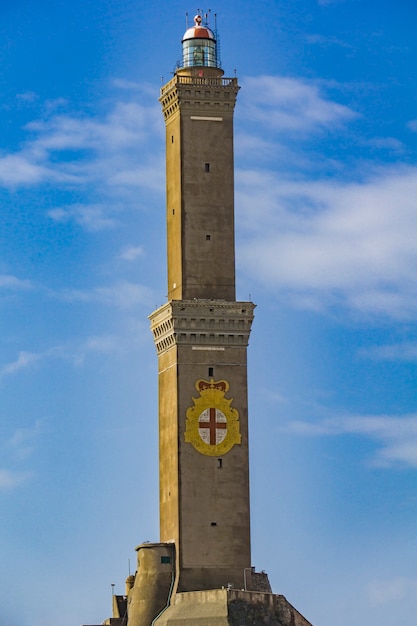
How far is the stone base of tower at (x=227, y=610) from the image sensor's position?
116m

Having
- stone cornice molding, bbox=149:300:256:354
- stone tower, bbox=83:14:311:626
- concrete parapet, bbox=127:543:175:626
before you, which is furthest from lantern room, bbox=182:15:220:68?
concrete parapet, bbox=127:543:175:626

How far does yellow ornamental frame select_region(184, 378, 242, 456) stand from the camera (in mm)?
120750

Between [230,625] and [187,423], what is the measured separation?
12.1 m

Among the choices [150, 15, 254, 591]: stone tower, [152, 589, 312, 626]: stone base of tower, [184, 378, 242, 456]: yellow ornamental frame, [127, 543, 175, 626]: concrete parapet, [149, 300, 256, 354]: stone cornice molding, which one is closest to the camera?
[152, 589, 312, 626]: stone base of tower

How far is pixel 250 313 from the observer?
123 meters

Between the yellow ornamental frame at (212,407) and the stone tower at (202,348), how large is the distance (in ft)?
0.18

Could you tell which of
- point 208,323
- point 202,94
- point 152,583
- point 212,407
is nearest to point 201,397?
point 212,407

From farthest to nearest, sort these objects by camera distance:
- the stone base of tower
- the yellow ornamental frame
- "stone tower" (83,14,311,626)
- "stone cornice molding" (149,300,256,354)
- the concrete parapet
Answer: "stone cornice molding" (149,300,256,354)
the yellow ornamental frame
the concrete parapet
"stone tower" (83,14,311,626)
the stone base of tower

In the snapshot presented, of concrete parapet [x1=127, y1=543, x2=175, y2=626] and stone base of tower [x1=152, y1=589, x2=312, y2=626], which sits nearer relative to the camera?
stone base of tower [x1=152, y1=589, x2=312, y2=626]

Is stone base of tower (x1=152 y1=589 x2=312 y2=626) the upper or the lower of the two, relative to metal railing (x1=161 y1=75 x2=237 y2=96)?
lower

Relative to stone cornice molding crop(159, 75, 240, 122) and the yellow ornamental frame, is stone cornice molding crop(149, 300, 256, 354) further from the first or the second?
stone cornice molding crop(159, 75, 240, 122)

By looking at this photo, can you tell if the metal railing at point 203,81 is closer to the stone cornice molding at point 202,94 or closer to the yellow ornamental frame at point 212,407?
the stone cornice molding at point 202,94

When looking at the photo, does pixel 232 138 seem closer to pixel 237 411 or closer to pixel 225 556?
pixel 237 411

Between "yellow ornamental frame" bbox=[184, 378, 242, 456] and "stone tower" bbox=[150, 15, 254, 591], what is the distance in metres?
0.05
